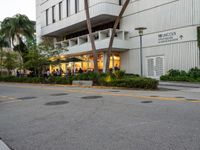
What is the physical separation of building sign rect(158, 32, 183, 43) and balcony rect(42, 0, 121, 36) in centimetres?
652

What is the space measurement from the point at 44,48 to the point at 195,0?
56.1 ft

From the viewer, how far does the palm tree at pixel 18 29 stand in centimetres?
4319

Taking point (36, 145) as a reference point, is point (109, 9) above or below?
above

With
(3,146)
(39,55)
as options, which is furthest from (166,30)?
(3,146)

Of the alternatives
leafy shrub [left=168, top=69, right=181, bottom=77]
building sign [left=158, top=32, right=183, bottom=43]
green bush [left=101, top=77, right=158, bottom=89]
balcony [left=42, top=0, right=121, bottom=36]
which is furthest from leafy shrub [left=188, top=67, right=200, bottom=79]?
balcony [left=42, top=0, right=121, bottom=36]

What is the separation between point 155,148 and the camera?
4.71 m

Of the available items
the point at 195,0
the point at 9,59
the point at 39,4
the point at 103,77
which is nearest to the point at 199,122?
the point at 103,77

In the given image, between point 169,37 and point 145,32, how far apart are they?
10.8ft

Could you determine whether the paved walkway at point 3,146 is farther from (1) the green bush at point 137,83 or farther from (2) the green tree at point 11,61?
(2) the green tree at point 11,61

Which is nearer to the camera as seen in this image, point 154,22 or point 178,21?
point 178,21

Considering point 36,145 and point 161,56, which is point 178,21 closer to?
point 161,56

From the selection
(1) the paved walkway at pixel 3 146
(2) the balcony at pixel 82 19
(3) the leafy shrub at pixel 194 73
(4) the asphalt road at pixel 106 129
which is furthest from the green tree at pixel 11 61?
(1) the paved walkway at pixel 3 146

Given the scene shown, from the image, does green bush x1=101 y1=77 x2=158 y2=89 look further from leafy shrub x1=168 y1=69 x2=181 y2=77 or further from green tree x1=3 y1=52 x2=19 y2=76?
green tree x1=3 y1=52 x2=19 y2=76

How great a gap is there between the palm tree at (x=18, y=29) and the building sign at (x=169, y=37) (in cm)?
2562
